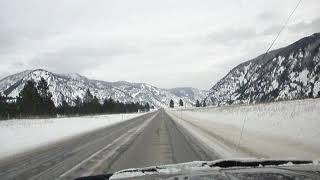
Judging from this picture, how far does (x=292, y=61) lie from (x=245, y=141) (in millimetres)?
181238

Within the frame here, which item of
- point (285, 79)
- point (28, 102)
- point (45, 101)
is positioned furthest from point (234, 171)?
point (285, 79)

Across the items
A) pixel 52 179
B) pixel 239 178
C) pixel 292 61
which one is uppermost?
pixel 292 61

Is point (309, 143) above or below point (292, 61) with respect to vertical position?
below

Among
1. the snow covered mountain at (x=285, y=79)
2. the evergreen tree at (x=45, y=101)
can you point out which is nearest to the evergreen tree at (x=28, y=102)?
the evergreen tree at (x=45, y=101)

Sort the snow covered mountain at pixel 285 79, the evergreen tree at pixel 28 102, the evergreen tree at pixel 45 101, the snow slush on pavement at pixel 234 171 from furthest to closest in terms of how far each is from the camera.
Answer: the evergreen tree at pixel 45 101 → the evergreen tree at pixel 28 102 → the snow covered mountain at pixel 285 79 → the snow slush on pavement at pixel 234 171

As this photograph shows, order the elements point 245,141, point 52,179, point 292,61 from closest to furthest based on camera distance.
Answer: point 52,179
point 245,141
point 292,61

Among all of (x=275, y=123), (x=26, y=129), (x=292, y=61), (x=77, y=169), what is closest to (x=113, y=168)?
(x=77, y=169)

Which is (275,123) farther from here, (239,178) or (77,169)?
(239,178)

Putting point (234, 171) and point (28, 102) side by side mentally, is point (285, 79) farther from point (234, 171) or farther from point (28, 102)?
point (234, 171)

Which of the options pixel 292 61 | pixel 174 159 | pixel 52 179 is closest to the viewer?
pixel 52 179

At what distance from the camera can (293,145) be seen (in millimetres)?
17359

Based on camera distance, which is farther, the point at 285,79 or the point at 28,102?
the point at 285,79

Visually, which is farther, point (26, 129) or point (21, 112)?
point (21, 112)

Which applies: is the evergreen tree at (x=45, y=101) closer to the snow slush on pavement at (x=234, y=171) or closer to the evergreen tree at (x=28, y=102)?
the evergreen tree at (x=28, y=102)
